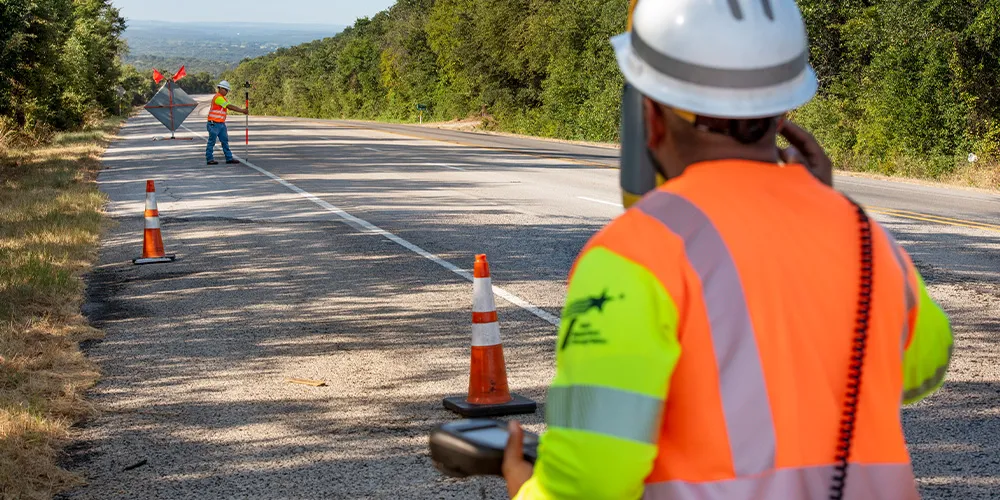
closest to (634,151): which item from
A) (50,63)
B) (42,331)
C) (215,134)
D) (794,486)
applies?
(794,486)

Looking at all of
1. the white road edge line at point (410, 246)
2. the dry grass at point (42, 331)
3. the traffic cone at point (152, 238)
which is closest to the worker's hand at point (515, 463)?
the dry grass at point (42, 331)

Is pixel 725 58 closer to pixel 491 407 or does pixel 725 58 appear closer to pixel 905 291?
pixel 905 291

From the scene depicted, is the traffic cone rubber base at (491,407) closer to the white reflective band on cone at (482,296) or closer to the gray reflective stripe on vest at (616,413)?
the white reflective band on cone at (482,296)

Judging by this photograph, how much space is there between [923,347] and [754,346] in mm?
486

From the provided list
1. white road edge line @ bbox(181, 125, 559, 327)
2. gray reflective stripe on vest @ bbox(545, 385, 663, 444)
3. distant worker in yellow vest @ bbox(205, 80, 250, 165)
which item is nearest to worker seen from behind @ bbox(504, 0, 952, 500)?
gray reflective stripe on vest @ bbox(545, 385, 663, 444)

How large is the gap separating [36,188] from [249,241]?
27.1 feet

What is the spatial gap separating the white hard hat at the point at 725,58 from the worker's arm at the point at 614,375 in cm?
26

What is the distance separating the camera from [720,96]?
160cm

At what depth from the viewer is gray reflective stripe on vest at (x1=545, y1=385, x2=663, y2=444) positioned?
1.50m

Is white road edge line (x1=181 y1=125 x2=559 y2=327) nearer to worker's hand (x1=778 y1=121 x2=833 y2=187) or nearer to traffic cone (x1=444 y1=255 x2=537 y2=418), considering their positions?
traffic cone (x1=444 y1=255 x2=537 y2=418)

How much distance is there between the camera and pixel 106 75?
234 ft

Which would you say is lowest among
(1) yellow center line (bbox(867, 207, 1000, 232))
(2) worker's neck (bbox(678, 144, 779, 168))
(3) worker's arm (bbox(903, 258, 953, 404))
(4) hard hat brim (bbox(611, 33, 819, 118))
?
(1) yellow center line (bbox(867, 207, 1000, 232))

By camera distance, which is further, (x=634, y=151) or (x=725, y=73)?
(x=634, y=151)

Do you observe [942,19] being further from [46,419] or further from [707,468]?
[707,468]
